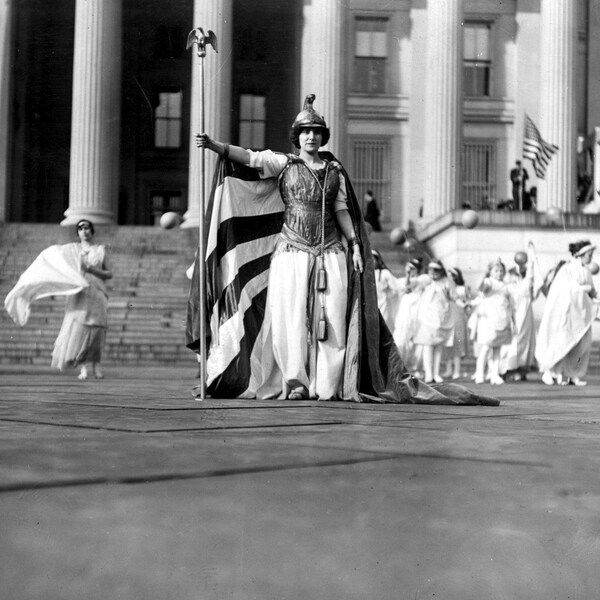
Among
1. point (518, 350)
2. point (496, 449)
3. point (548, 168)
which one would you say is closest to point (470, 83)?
point (548, 168)

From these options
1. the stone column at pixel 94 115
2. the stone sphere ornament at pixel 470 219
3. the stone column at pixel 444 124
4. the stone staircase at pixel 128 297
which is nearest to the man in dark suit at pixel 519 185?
the stone column at pixel 444 124

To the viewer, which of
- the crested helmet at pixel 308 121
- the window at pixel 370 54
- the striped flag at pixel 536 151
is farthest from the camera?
the window at pixel 370 54

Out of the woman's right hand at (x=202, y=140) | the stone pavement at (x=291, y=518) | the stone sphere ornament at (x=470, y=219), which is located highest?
the stone sphere ornament at (x=470, y=219)

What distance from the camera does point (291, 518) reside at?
2.20 meters

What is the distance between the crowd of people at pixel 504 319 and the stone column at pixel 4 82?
18.0 metres

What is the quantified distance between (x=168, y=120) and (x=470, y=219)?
2002 centimetres

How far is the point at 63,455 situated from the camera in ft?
9.90

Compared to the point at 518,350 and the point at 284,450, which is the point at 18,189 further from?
the point at 284,450

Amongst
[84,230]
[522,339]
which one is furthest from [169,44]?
[84,230]

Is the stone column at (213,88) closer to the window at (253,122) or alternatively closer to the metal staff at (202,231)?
the window at (253,122)

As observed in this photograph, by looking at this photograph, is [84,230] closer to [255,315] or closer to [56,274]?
[56,274]

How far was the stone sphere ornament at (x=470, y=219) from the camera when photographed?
2622 cm

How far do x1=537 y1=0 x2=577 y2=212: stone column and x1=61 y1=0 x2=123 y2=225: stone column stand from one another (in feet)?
38.1

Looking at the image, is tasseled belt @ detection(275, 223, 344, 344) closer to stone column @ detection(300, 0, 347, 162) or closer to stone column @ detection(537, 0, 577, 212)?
stone column @ detection(300, 0, 347, 162)
